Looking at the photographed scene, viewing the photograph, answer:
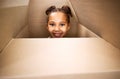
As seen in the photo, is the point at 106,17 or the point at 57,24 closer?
the point at 106,17

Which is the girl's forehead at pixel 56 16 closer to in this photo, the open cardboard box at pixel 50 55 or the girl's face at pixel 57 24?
the girl's face at pixel 57 24

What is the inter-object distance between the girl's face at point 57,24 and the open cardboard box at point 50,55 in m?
0.12

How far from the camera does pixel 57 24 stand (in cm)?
91

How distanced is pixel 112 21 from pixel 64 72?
0.28 meters

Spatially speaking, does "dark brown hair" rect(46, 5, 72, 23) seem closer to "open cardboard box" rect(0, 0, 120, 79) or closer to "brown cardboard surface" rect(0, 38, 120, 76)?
"open cardboard box" rect(0, 0, 120, 79)

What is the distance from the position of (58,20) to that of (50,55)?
0.23 m

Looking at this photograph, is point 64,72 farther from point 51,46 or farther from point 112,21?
point 112,21

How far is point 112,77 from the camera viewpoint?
0.77 m

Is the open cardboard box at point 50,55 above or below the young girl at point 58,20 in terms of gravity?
below

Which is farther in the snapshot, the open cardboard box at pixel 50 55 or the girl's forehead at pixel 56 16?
the girl's forehead at pixel 56 16

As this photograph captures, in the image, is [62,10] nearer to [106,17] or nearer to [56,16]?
[56,16]

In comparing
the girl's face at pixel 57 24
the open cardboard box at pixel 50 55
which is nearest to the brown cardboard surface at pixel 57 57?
the open cardboard box at pixel 50 55

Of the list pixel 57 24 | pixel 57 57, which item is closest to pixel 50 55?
pixel 57 57

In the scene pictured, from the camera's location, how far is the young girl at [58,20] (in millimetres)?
903
